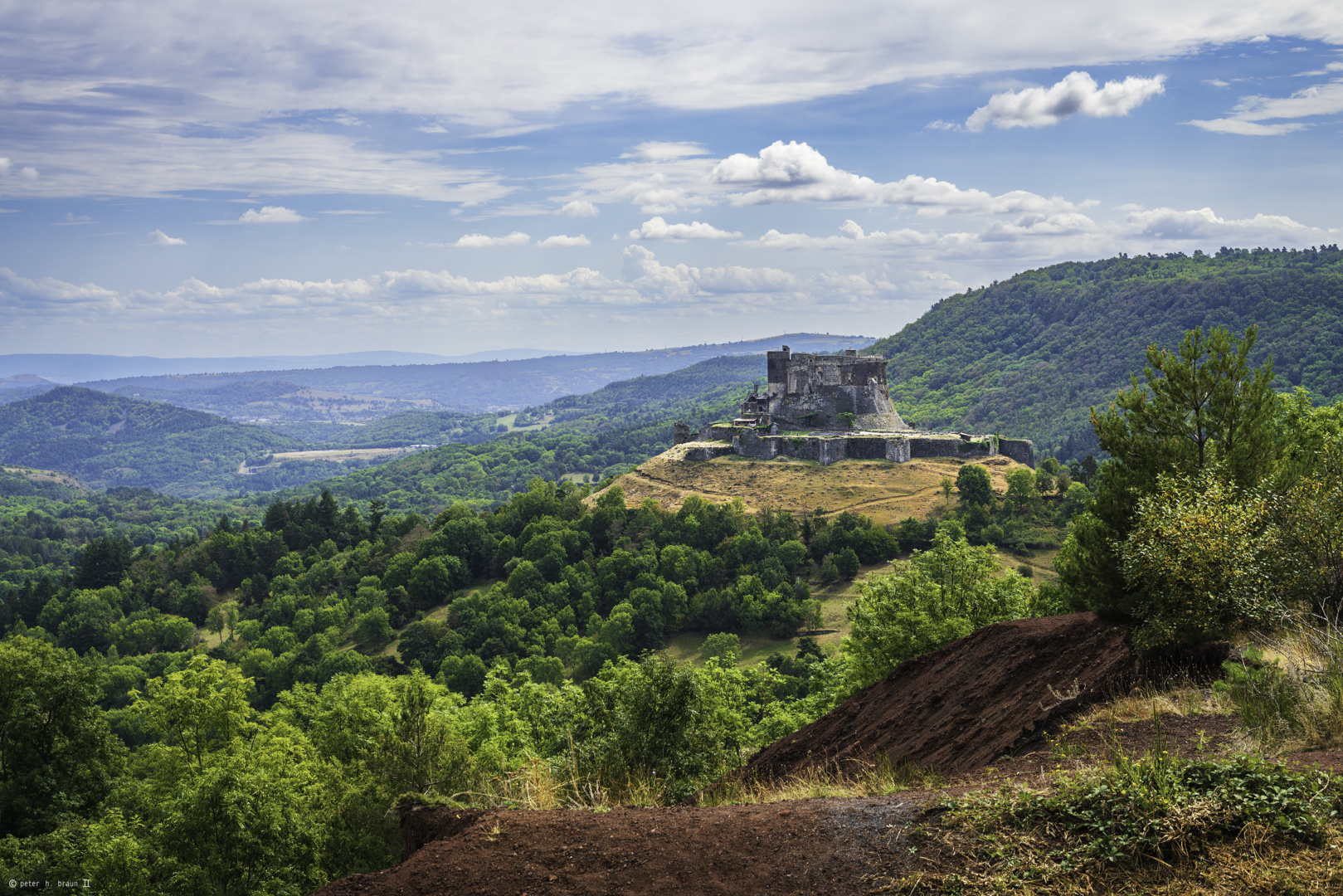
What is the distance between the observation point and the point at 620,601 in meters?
72.8

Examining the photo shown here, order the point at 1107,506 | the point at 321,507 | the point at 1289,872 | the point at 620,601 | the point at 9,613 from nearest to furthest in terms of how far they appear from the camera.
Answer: the point at 1289,872 < the point at 1107,506 < the point at 620,601 < the point at 9,613 < the point at 321,507

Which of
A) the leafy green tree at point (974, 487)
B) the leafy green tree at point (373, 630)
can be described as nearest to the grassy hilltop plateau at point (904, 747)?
the leafy green tree at point (373, 630)

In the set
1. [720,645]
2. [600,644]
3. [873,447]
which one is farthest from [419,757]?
[873,447]

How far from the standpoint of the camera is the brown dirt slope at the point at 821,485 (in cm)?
7762

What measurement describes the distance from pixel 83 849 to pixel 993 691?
24.3 m

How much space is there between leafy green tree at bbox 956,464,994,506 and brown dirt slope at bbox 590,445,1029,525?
2.58 m

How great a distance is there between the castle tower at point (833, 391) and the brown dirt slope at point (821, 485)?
692cm

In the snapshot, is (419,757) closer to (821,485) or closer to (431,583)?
(821,485)

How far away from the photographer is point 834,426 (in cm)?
8912

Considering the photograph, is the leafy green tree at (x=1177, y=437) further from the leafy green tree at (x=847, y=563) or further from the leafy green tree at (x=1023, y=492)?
the leafy green tree at (x=1023, y=492)

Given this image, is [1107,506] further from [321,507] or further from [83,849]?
[321,507]

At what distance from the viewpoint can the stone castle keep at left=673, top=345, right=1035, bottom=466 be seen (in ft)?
275

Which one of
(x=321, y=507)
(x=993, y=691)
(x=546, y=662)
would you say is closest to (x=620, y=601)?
(x=546, y=662)

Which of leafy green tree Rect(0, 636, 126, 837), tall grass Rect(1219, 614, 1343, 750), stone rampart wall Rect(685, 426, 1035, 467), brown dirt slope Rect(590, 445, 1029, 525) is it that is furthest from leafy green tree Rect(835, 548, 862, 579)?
tall grass Rect(1219, 614, 1343, 750)
